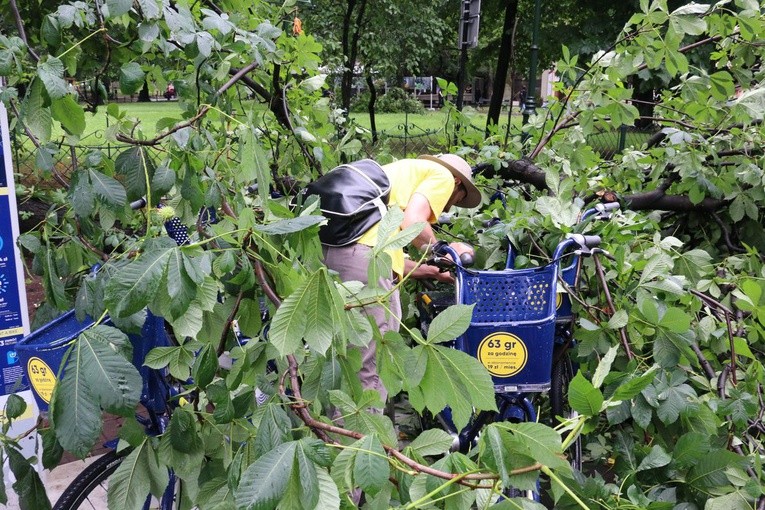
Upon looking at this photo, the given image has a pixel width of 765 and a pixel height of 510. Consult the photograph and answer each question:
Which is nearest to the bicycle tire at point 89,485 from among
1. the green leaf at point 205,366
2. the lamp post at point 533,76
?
the green leaf at point 205,366

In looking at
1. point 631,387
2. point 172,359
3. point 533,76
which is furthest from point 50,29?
point 533,76

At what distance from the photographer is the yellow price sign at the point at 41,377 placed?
74.4 inches

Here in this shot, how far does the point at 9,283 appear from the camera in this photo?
3188 mm

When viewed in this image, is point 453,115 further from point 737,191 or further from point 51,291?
point 51,291

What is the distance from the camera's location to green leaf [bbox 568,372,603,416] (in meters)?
1.27

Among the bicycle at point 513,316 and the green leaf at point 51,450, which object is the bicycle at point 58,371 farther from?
the bicycle at point 513,316

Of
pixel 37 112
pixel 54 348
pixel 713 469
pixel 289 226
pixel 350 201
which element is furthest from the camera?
pixel 350 201

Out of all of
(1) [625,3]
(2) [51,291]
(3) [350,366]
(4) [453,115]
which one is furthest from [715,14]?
(1) [625,3]

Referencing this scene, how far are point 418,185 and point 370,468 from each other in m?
2.20

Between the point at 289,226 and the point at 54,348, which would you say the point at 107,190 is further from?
the point at 289,226

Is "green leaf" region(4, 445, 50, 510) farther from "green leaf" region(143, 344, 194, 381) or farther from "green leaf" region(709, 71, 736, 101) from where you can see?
"green leaf" region(709, 71, 736, 101)

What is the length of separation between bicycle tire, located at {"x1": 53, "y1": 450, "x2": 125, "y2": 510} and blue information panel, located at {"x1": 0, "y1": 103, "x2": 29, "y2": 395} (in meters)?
0.85

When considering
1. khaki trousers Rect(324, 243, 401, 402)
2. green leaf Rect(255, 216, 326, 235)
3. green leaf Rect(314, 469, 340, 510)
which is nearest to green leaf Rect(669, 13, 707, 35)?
khaki trousers Rect(324, 243, 401, 402)

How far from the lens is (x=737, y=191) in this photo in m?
4.05
